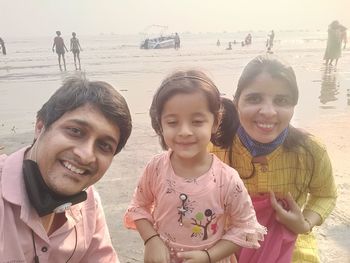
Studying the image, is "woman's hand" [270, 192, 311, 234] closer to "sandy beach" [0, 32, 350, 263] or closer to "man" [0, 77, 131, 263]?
"sandy beach" [0, 32, 350, 263]

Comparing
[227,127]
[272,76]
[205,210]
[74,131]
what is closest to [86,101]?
[74,131]

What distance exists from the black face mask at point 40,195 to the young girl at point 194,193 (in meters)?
0.49

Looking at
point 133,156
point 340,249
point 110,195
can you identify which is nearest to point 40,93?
point 133,156

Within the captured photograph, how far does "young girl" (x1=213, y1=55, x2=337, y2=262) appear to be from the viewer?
2256 mm

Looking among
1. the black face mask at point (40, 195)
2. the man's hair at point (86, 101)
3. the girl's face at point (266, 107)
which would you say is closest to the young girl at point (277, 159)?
the girl's face at point (266, 107)

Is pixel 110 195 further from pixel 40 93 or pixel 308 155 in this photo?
pixel 40 93

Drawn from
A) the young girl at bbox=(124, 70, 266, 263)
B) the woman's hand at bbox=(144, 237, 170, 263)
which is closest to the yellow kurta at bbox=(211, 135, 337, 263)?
the young girl at bbox=(124, 70, 266, 263)

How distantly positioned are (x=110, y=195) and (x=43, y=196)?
9.07 ft

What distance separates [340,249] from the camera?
11.1 feet

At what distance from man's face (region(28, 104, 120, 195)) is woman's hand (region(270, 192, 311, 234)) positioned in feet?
3.31

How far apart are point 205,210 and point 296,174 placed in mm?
750

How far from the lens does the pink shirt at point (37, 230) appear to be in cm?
167

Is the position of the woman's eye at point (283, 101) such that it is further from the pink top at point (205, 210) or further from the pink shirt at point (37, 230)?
the pink shirt at point (37, 230)

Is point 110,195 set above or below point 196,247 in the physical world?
below
